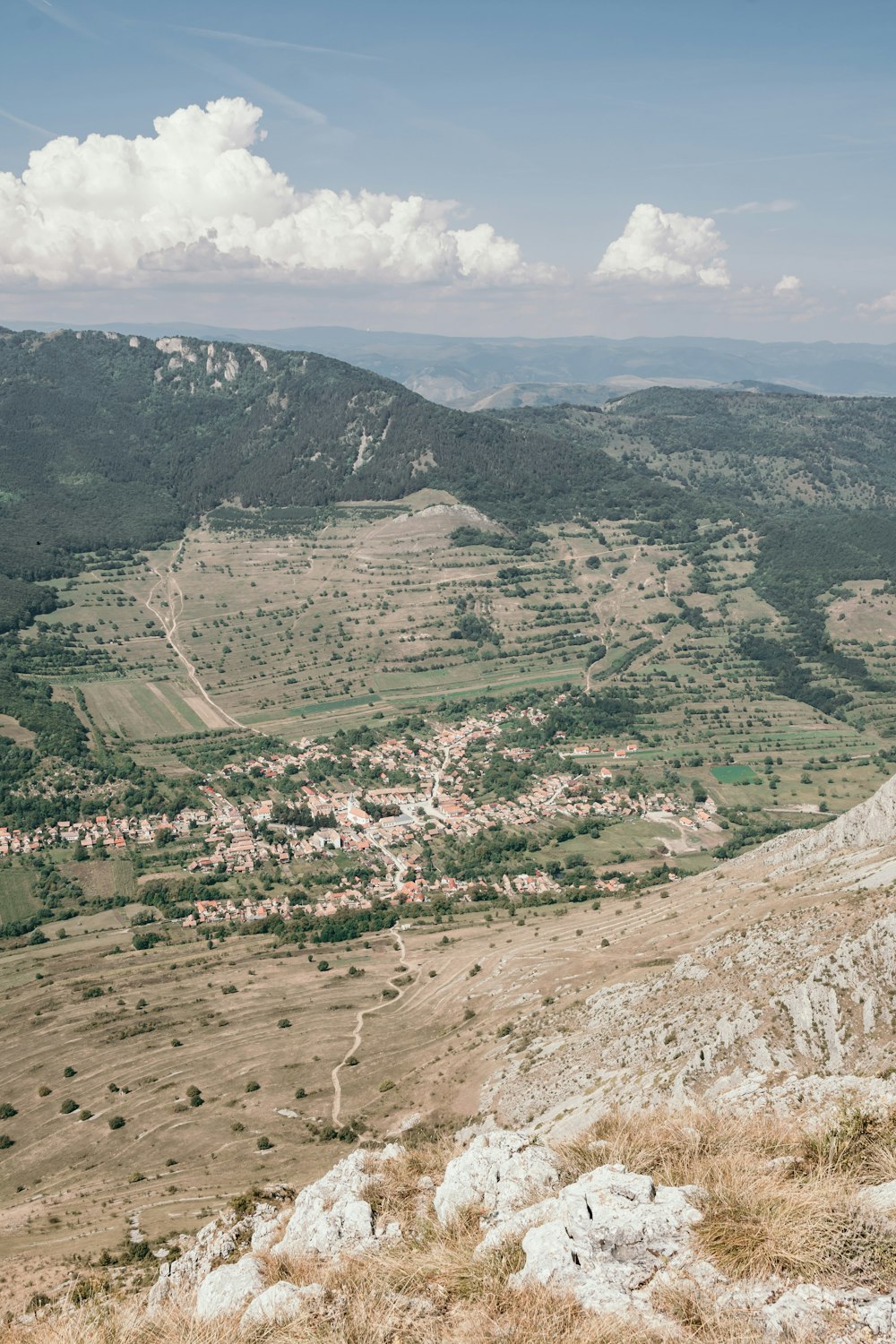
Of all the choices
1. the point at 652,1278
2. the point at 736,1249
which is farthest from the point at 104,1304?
the point at 736,1249

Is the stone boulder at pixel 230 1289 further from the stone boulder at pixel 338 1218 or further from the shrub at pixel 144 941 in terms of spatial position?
the shrub at pixel 144 941

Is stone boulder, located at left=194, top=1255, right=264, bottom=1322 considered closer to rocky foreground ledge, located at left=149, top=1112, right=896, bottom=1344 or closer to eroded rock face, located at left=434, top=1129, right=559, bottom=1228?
rocky foreground ledge, located at left=149, top=1112, right=896, bottom=1344

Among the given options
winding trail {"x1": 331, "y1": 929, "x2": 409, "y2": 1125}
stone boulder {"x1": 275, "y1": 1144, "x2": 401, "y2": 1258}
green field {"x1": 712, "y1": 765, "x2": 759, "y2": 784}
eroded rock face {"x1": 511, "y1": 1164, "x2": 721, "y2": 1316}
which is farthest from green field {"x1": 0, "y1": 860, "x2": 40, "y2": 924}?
green field {"x1": 712, "y1": 765, "x2": 759, "y2": 784}

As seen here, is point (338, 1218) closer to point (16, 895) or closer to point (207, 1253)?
point (207, 1253)

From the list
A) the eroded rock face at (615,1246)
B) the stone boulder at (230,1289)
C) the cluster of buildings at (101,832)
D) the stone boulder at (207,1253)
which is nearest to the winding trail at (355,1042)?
the stone boulder at (207,1253)

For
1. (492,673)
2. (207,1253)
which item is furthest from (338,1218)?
(492,673)

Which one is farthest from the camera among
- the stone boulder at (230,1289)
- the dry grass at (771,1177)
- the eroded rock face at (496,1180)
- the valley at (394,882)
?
the valley at (394,882)
